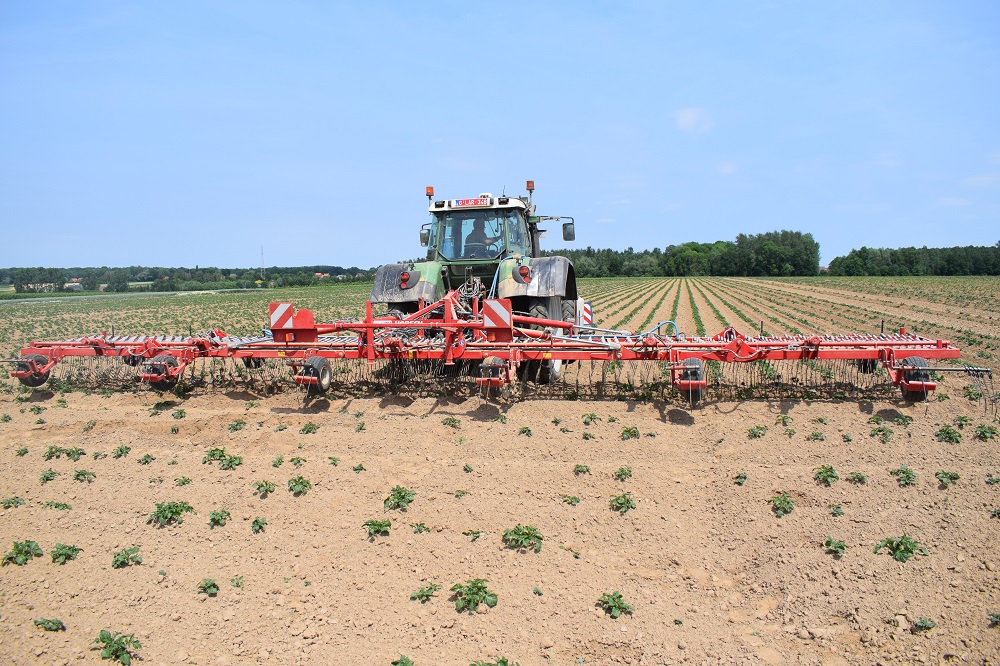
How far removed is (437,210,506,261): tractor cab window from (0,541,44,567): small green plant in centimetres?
585

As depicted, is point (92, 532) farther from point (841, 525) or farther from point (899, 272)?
point (899, 272)

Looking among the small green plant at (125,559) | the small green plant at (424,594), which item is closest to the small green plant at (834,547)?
the small green plant at (424,594)

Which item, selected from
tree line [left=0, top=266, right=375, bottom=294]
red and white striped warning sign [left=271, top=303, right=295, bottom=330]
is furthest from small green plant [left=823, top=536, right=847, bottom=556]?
tree line [left=0, top=266, right=375, bottom=294]

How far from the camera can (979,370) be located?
6133 millimetres

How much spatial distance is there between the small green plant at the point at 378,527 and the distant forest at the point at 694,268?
6254 cm

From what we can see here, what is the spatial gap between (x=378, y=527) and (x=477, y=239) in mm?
5377

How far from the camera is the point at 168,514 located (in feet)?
14.0

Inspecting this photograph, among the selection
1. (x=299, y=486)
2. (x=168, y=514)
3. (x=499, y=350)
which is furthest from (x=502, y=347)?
(x=168, y=514)

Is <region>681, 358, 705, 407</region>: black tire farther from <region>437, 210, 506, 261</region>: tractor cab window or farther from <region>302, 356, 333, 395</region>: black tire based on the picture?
<region>302, 356, 333, 395</region>: black tire

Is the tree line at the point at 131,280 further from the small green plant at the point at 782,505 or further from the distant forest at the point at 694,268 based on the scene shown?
the small green plant at the point at 782,505

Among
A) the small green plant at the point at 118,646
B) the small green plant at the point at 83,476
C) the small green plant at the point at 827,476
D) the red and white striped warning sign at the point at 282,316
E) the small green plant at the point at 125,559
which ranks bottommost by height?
the small green plant at the point at 118,646

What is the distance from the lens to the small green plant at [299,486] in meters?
4.67

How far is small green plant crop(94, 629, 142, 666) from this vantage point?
2951mm

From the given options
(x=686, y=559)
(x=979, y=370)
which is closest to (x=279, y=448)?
(x=686, y=559)
